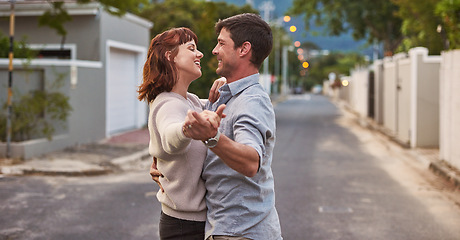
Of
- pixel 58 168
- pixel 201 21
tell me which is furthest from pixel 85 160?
pixel 201 21

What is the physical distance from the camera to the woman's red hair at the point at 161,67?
2760mm

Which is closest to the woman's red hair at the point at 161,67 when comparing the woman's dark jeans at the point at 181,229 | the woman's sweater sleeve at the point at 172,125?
→ the woman's sweater sleeve at the point at 172,125

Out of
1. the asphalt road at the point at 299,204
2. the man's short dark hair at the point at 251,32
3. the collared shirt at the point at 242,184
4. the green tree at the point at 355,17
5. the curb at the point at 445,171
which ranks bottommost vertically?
the asphalt road at the point at 299,204

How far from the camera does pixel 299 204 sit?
7.97m

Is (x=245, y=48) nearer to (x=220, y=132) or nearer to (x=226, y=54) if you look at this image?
(x=226, y=54)

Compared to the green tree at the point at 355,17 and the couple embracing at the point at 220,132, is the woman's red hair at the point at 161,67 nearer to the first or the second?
the couple embracing at the point at 220,132

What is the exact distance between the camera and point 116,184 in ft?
31.4

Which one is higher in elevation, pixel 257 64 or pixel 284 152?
pixel 257 64

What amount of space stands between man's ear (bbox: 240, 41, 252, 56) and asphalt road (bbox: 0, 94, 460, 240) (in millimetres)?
3944

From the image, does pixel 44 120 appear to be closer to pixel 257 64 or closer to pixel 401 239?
pixel 401 239

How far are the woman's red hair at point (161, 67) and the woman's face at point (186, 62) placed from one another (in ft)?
0.06

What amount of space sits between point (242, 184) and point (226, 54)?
57cm

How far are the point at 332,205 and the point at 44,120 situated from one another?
7.66 m

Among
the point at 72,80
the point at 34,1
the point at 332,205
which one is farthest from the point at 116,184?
the point at 34,1
